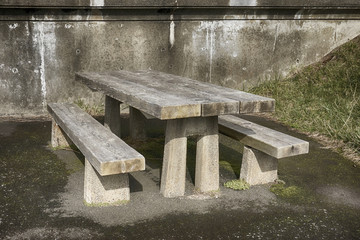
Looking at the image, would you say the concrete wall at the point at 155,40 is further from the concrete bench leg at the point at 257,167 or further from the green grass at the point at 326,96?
the concrete bench leg at the point at 257,167

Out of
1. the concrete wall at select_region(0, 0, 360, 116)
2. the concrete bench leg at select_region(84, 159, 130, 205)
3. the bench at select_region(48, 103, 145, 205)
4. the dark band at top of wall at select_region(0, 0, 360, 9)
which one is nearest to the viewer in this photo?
the bench at select_region(48, 103, 145, 205)

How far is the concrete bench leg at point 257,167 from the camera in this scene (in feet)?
13.6

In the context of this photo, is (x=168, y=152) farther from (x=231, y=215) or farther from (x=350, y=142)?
(x=350, y=142)

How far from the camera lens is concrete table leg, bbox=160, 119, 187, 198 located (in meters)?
3.76

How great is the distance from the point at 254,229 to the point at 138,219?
84cm

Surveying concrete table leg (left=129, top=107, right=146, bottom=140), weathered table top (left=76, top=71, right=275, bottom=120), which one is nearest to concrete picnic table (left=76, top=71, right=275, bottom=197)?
weathered table top (left=76, top=71, right=275, bottom=120)

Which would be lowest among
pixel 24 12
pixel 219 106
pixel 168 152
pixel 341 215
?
pixel 341 215

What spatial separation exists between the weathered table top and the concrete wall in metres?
1.90

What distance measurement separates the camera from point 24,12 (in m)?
6.23

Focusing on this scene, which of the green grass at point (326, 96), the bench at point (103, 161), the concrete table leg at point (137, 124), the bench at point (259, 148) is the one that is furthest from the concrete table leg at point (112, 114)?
the green grass at point (326, 96)

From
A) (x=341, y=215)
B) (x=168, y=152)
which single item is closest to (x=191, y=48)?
(x=168, y=152)

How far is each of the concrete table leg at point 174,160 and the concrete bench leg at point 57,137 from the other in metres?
1.72

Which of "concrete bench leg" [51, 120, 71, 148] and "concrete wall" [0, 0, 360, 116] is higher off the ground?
"concrete wall" [0, 0, 360, 116]

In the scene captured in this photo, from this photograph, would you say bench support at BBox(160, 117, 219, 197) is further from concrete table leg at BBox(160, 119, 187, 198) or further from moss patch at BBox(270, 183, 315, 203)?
moss patch at BBox(270, 183, 315, 203)
